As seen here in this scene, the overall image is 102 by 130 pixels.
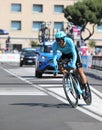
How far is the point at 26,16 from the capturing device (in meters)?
94.1

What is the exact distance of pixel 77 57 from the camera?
13234mm

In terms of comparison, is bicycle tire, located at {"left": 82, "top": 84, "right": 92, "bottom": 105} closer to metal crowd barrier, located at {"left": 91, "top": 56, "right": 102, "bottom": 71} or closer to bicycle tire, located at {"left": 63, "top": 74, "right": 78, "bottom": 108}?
bicycle tire, located at {"left": 63, "top": 74, "right": 78, "bottom": 108}

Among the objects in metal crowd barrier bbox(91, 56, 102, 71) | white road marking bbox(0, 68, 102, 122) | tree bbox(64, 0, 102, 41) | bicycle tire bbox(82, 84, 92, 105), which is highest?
tree bbox(64, 0, 102, 41)

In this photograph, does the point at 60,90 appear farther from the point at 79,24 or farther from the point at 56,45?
the point at 79,24

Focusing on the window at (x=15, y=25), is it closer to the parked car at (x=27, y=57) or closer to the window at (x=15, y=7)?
the window at (x=15, y=7)

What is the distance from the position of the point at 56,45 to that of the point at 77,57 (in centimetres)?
57

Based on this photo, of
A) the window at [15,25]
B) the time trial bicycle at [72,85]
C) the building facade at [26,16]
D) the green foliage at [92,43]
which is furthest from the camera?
the window at [15,25]

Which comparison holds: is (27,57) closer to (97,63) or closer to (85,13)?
(97,63)

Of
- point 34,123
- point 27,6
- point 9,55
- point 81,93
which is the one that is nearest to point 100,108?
point 81,93

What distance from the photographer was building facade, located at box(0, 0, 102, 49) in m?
94.1

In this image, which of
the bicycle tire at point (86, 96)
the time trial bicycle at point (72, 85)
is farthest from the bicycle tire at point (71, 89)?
the bicycle tire at point (86, 96)

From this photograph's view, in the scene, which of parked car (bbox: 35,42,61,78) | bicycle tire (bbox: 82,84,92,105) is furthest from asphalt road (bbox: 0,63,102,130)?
parked car (bbox: 35,42,61,78)

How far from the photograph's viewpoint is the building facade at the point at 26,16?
309 ft

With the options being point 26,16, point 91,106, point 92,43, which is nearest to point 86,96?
point 91,106
